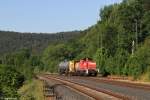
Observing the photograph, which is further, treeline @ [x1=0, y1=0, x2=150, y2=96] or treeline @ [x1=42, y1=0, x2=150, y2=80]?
treeline @ [x1=42, y1=0, x2=150, y2=80]

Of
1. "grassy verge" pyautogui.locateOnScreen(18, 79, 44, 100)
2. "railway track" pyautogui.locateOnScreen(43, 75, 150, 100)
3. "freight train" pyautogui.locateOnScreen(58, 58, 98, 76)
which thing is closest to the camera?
"grassy verge" pyautogui.locateOnScreen(18, 79, 44, 100)

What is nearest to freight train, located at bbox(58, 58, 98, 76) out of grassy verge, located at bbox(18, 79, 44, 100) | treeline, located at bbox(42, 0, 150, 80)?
treeline, located at bbox(42, 0, 150, 80)

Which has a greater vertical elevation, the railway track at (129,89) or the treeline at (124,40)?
the treeline at (124,40)

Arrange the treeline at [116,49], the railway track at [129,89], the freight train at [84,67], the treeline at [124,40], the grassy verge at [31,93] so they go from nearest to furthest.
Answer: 1. the grassy verge at [31,93]
2. the railway track at [129,89]
3. the treeline at [116,49]
4. the treeline at [124,40]
5. the freight train at [84,67]

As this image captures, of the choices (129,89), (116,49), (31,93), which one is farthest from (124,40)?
(31,93)

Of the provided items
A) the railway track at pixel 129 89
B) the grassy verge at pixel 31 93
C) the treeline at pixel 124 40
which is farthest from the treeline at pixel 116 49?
the railway track at pixel 129 89

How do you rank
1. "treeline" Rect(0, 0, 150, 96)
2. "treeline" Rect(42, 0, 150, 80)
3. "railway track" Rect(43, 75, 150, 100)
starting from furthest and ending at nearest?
"treeline" Rect(42, 0, 150, 80) → "treeline" Rect(0, 0, 150, 96) → "railway track" Rect(43, 75, 150, 100)

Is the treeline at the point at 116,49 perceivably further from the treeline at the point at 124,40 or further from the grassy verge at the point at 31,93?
the grassy verge at the point at 31,93

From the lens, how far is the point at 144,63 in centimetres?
6981

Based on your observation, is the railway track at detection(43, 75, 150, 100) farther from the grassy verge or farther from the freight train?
the freight train

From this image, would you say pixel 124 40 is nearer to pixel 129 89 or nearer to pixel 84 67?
pixel 84 67

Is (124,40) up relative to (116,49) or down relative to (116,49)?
up

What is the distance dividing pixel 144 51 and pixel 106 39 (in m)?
46.4

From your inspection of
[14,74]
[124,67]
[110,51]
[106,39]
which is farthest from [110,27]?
[14,74]
